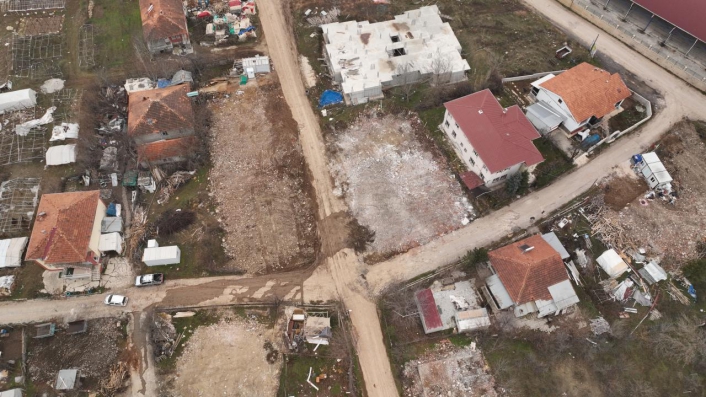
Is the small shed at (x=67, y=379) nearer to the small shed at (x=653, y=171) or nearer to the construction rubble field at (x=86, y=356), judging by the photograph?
the construction rubble field at (x=86, y=356)

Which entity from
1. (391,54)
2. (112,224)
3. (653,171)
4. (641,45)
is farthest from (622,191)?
(112,224)

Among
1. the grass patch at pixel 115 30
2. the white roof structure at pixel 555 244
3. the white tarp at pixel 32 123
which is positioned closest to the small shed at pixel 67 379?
the white tarp at pixel 32 123

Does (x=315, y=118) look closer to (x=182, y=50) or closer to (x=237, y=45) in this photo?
(x=237, y=45)

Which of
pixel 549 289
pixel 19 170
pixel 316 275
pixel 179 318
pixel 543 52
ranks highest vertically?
pixel 543 52

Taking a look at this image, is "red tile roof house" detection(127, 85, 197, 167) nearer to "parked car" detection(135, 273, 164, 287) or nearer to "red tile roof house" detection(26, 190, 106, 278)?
"red tile roof house" detection(26, 190, 106, 278)

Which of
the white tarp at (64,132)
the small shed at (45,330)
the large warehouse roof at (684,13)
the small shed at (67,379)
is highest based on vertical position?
the large warehouse roof at (684,13)

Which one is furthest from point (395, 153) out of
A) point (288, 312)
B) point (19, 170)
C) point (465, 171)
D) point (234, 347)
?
point (19, 170)

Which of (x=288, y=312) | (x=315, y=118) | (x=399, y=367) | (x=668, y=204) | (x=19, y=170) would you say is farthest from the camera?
(x=315, y=118)

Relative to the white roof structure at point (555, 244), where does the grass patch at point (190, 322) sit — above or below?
below
